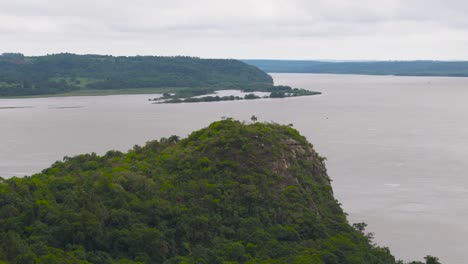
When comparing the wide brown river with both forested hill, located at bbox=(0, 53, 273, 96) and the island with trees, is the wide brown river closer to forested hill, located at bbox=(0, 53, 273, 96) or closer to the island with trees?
the island with trees

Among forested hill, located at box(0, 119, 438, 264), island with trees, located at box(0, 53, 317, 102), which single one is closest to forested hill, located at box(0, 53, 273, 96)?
island with trees, located at box(0, 53, 317, 102)

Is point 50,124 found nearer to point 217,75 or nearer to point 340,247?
point 340,247

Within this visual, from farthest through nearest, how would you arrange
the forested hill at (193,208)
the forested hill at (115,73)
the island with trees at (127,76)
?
1. the forested hill at (115,73)
2. the island with trees at (127,76)
3. the forested hill at (193,208)

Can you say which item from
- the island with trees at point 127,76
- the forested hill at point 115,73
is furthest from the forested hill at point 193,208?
the forested hill at point 115,73

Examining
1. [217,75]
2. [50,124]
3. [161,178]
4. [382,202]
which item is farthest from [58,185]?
[217,75]

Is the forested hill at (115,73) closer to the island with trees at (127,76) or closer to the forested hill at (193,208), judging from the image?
the island with trees at (127,76)

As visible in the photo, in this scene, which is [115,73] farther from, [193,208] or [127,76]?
[193,208]
